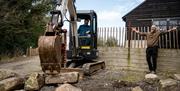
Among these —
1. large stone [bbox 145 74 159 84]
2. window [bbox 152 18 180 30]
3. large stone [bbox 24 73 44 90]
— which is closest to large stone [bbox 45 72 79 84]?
large stone [bbox 24 73 44 90]

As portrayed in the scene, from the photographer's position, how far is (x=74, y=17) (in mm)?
13406

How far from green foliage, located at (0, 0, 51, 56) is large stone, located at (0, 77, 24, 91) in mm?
13086

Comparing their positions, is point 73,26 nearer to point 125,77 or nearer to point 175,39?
point 125,77

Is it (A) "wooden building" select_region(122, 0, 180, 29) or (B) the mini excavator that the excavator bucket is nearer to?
(B) the mini excavator

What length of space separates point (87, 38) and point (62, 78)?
4185mm

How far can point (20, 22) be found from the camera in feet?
86.8

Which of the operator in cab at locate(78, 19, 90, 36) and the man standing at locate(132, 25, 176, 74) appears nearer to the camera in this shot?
the man standing at locate(132, 25, 176, 74)

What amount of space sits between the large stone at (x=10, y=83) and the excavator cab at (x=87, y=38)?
3.51 metres

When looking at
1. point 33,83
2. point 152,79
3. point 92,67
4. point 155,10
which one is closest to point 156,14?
point 155,10

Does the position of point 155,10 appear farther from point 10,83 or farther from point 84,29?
point 10,83

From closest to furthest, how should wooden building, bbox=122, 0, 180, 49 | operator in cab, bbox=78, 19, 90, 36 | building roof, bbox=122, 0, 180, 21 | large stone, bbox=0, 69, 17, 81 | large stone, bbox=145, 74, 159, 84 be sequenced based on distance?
1. large stone, bbox=145, 74, 159, 84
2. large stone, bbox=0, 69, 17, 81
3. operator in cab, bbox=78, 19, 90, 36
4. wooden building, bbox=122, 0, 180, 49
5. building roof, bbox=122, 0, 180, 21

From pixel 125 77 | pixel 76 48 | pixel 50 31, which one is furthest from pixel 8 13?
pixel 50 31

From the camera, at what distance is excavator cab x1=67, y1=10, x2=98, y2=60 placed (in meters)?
15.0

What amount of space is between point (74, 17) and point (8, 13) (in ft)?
41.7
